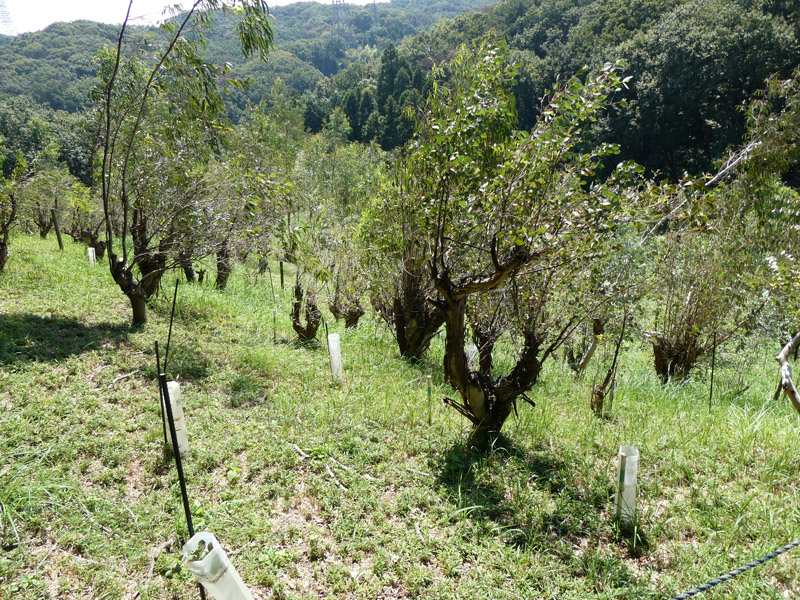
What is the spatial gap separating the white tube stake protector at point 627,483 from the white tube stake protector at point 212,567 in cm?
222

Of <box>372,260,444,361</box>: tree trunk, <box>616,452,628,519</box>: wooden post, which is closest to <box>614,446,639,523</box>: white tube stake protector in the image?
<box>616,452,628,519</box>: wooden post

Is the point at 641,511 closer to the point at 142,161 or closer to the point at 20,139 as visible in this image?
the point at 142,161

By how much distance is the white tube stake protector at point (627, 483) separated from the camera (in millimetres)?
2709

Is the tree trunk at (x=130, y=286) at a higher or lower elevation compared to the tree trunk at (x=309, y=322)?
higher

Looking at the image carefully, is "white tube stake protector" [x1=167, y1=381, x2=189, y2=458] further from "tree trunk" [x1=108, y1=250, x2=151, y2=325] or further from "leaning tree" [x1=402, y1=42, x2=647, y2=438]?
"tree trunk" [x1=108, y1=250, x2=151, y2=325]

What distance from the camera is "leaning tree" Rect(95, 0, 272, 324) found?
4.68m

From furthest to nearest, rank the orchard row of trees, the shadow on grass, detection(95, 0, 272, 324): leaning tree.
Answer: detection(95, 0, 272, 324): leaning tree < the shadow on grass < the orchard row of trees

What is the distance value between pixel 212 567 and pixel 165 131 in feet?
18.3

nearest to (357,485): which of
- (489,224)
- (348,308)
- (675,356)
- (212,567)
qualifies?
(212,567)

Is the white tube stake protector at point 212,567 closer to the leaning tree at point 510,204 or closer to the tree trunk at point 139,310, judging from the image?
the leaning tree at point 510,204

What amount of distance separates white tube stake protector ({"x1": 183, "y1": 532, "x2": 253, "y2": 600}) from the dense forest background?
3985 mm

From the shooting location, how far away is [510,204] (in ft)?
11.3

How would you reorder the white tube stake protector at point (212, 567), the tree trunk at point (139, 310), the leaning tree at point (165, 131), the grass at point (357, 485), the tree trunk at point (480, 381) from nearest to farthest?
the white tube stake protector at point (212, 567) < the grass at point (357, 485) < the tree trunk at point (480, 381) < the leaning tree at point (165, 131) < the tree trunk at point (139, 310)

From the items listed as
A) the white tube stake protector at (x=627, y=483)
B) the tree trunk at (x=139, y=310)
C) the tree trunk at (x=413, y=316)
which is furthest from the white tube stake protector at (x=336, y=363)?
the white tube stake protector at (x=627, y=483)
